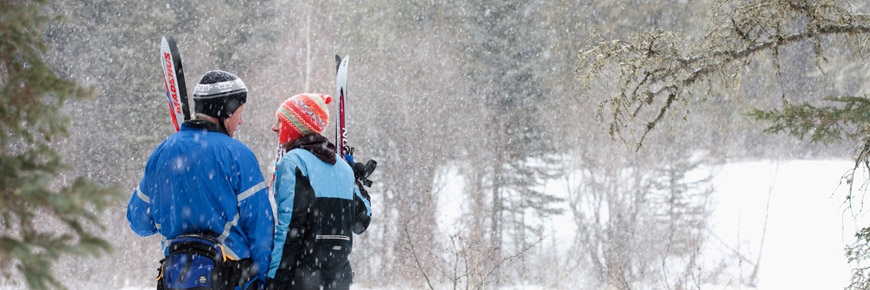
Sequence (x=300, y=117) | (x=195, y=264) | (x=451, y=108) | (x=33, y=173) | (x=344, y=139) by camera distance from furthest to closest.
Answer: (x=451, y=108) → (x=344, y=139) → (x=300, y=117) → (x=195, y=264) → (x=33, y=173)

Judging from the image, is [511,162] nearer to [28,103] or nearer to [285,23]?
[285,23]

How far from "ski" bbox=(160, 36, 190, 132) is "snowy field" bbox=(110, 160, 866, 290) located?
9.92m

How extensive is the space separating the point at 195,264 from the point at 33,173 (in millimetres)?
936

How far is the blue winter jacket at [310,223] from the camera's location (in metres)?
→ 2.35

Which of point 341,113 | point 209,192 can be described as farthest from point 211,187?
point 341,113

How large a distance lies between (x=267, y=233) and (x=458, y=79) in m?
14.0

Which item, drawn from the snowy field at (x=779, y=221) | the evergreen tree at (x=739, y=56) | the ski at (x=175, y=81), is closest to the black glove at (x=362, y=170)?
the ski at (x=175, y=81)

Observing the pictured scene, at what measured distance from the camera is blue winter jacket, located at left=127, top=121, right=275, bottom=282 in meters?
2.08

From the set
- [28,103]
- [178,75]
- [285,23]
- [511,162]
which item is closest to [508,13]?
[511,162]

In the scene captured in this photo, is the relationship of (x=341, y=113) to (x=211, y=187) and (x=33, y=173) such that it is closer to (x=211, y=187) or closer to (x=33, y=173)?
(x=211, y=187)

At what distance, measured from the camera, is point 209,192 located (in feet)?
6.88

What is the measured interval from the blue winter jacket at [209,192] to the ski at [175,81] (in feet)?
2.04

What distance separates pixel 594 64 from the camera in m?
3.59

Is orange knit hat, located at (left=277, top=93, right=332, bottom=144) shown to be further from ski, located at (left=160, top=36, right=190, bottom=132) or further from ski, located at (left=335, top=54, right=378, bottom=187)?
ski, located at (left=160, top=36, right=190, bottom=132)
